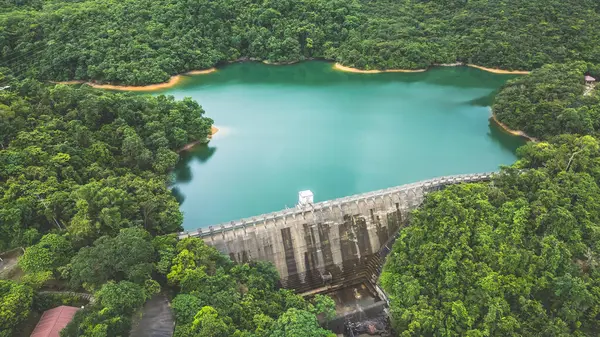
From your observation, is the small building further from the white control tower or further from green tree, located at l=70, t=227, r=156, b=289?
green tree, located at l=70, t=227, r=156, b=289

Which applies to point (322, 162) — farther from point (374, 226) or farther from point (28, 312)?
point (28, 312)

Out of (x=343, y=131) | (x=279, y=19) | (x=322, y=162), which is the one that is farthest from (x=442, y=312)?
(x=279, y=19)

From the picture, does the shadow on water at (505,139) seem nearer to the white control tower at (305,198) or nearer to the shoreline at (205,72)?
the shoreline at (205,72)

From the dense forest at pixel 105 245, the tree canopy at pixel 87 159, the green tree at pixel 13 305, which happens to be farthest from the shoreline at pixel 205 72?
the green tree at pixel 13 305

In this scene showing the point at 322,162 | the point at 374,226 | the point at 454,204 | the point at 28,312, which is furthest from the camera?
the point at 322,162

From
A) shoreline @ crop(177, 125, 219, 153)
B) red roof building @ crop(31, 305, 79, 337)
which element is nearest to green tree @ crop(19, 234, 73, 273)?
red roof building @ crop(31, 305, 79, 337)

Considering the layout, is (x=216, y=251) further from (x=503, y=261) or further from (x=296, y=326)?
(x=503, y=261)

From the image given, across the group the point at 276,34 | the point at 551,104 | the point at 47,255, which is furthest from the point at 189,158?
the point at 551,104
